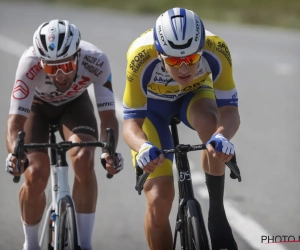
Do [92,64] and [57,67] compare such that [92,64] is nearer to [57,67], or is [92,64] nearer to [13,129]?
[57,67]

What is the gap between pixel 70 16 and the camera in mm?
28547

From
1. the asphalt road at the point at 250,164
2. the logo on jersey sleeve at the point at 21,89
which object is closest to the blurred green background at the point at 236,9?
the asphalt road at the point at 250,164

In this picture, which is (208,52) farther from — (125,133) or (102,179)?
(102,179)

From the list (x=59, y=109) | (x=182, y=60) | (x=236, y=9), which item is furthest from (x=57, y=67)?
(x=236, y=9)

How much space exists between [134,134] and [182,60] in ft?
2.17

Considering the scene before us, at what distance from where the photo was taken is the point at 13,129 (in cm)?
626

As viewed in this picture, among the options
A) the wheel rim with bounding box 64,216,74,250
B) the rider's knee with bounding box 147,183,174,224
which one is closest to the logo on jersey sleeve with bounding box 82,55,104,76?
the rider's knee with bounding box 147,183,174,224

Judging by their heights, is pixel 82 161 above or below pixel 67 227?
above

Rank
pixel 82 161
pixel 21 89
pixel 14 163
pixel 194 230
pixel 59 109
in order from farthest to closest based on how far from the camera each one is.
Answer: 1. pixel 59 109
2. pixel 21 89
3. pixel 82 161
4. pixel 14 163
5. pixel 194 230

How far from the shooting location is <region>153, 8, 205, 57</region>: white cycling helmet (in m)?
5.38

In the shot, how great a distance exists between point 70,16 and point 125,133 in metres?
23.2

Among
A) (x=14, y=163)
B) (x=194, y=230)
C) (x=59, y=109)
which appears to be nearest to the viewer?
(x=194, y=230)

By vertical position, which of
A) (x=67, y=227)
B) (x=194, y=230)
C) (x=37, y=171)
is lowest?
(x=194, y=230)

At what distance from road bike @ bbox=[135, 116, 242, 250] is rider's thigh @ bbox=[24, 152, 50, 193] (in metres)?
1.04
